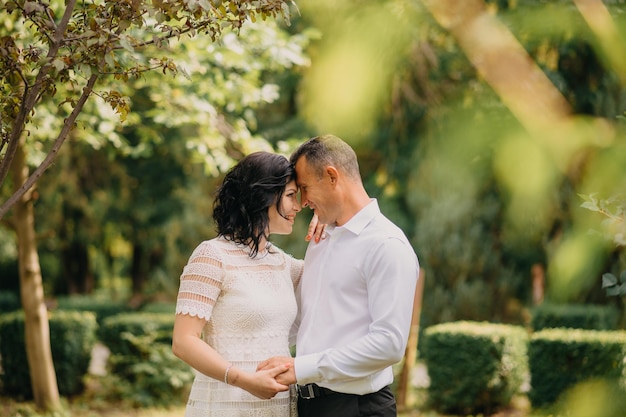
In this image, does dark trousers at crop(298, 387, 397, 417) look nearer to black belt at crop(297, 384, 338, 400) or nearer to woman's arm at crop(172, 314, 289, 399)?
black belt at crop(297, 384, 338, 400)

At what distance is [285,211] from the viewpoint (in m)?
2.84

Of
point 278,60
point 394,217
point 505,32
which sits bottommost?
point 505,32

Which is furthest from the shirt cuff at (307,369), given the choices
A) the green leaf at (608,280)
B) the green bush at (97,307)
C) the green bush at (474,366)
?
the green bush at (97,307)

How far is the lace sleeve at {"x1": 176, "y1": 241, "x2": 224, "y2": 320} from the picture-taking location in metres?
2.60

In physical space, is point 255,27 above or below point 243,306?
above

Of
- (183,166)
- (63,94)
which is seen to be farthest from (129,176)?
(63,94)

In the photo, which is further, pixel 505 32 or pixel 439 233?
pixel 439 233

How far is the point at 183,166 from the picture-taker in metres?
13.4

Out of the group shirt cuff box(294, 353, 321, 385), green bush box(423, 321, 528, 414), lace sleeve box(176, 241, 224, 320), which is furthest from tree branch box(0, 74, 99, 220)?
green bush box(423, 321, 528, 414)

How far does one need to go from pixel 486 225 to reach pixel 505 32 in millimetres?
9995

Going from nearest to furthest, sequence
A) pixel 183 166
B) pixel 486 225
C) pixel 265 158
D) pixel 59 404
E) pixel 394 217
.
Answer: pixel 265 158
pixel 59 404
pixel 486 225
pixel 394 217
pixel 183 166

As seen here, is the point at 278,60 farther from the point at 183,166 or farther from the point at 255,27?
the point at 183,166

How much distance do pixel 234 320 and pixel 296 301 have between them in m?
0.32

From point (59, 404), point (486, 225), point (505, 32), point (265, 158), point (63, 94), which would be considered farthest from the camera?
point (486, 225)
